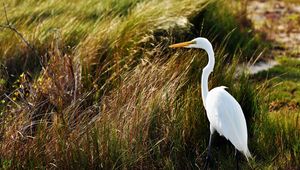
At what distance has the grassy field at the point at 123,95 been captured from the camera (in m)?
4.39

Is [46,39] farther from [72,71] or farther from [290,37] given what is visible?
[290,37]

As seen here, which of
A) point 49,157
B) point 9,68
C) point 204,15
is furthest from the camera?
point 204,15

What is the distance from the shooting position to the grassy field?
14.4 feet

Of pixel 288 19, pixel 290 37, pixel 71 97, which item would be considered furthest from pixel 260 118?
pixel 288 19

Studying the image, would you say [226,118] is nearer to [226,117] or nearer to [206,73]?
[226,117]

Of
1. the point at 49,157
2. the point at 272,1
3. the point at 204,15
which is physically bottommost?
the point at 272,1

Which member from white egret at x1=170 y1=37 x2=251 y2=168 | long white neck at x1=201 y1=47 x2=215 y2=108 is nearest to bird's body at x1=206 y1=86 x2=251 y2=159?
white egret at x1=170 y1=37 x2=251 y2=168

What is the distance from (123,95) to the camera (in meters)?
4.85

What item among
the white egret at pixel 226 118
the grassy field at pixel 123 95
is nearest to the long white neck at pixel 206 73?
the white egret at pixel 226 118

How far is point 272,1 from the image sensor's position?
920 centimetres

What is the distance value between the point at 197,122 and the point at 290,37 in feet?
10.8

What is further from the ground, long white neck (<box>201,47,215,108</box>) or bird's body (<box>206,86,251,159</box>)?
long white neck (<box>201,47,215,108</box>)

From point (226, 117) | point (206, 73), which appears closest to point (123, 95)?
point (206, 73)

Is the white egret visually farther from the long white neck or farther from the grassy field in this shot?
the grassy field
